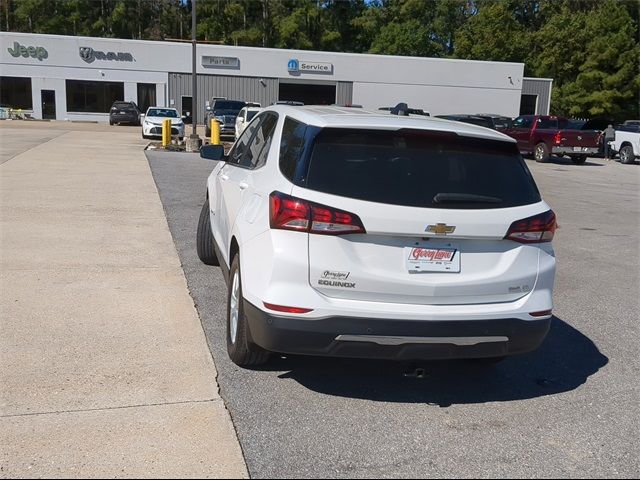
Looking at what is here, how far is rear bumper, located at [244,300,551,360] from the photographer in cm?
365

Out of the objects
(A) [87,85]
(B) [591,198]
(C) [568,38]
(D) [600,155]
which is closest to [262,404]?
(B) [591,198]

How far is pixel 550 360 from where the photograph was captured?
16.1 ft

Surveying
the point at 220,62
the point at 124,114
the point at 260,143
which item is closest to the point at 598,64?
the point at 220,62

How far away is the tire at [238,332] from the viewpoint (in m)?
4.23

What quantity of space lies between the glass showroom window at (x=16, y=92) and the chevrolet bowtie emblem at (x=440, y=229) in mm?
46619

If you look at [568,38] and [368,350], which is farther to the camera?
[568,38]

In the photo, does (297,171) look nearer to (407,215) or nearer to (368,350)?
(407,215)

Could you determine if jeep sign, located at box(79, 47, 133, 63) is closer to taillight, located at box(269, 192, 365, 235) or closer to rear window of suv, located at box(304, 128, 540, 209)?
rear window of suv, located at box(304, 128, 540, 209)

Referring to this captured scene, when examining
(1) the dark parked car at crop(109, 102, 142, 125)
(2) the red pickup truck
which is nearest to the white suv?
(2) the red pickup truck

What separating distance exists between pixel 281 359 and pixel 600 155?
101 ft

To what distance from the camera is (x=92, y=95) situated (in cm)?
4494

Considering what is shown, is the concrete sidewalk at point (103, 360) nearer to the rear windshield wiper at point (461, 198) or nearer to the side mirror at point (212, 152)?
the side mirror at point (212, 152)

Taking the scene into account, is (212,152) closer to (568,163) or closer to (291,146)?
(291,146)

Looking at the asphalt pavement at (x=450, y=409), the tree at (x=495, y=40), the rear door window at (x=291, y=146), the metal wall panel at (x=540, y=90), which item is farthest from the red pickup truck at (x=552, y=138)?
the tree at (x=495, y=40)
